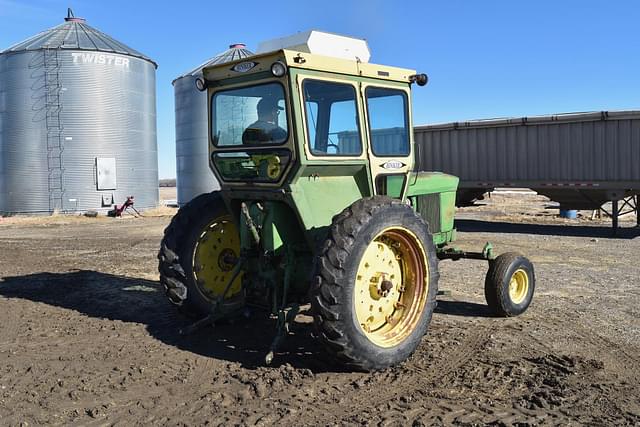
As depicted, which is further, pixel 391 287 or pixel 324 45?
pixel 324 45

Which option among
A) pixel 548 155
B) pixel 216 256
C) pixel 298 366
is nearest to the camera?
pixel 298 366

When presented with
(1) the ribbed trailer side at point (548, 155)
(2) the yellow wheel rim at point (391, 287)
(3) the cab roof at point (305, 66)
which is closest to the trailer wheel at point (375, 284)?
(2) the yellow wheel rim at point (391, 287)

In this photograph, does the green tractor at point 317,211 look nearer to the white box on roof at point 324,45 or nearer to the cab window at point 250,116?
the cab window at point 250,116

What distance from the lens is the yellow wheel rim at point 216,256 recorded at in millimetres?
6312

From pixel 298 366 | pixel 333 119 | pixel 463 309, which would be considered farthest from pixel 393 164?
pixel 463 309

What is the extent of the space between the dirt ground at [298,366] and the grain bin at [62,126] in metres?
15.5

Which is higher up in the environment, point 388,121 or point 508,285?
point 388,121

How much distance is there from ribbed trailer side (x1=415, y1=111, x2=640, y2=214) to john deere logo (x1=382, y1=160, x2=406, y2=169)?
→ 905 centimetres

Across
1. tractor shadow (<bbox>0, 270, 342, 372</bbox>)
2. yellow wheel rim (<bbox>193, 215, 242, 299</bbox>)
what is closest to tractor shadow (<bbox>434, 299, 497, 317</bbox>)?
tractor shadow (<bbox>0, 270, 342, 372</bbox>)

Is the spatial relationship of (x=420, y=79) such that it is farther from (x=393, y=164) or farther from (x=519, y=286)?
(x=519, y=286)

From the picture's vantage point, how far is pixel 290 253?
549 cm

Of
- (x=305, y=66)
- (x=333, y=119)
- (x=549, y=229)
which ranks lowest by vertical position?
(x=549, y=229)

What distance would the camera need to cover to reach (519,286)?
718 centimetres

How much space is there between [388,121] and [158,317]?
134 inches
